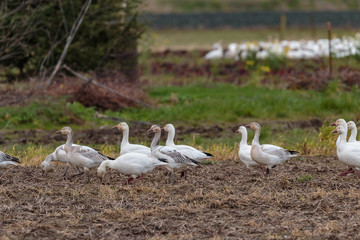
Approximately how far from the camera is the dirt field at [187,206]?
7734 mm

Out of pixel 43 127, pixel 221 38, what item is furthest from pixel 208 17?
pixel 43 127

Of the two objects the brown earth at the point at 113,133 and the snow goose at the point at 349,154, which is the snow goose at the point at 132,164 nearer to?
the snow goose at the point at 349,154

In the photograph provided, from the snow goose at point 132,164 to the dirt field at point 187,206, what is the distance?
224 millimetres

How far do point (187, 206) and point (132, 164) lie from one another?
155cm

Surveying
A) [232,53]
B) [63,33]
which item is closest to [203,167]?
[63,33]

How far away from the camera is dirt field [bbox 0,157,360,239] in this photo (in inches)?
305

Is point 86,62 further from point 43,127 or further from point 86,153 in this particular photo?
point 86,153

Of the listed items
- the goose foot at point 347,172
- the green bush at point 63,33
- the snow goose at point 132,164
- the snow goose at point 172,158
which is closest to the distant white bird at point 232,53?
the green bush at point 63,33

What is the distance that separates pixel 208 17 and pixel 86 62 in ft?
122

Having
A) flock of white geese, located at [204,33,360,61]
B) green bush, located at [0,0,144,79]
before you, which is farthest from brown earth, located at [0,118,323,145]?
flock of white geese, located at [204,33,360,61]

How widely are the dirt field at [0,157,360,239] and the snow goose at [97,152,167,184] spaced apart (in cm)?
22

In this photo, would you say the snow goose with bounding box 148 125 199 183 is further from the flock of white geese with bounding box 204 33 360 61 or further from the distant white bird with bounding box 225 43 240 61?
the distant white bird with bounding box 225 43 240 61

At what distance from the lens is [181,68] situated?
2683cm

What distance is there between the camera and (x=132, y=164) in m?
10.0
